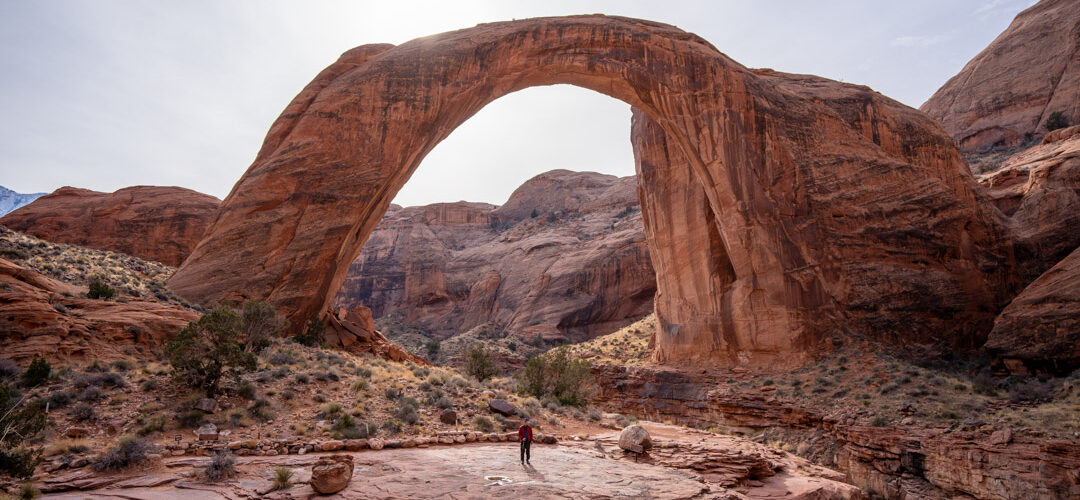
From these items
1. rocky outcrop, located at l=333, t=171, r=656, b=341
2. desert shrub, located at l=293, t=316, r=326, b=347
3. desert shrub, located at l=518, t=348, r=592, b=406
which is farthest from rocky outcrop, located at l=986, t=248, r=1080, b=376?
rocky outcrop, located at l=333, t=171, r=656, b=341

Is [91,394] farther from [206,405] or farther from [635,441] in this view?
[635,441]

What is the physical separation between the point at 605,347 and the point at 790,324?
513 inches

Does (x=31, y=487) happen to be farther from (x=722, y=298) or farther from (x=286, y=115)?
(x=722, y=298)

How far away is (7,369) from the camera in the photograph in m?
9.07

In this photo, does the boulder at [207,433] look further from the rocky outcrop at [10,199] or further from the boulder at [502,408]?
the rocky outcrop at [10,199]

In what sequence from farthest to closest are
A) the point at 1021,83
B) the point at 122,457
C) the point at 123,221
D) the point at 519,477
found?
1. the point at 1021,83
2. the point at 123,221
3. the point at 519,477
4. the point at 122,457

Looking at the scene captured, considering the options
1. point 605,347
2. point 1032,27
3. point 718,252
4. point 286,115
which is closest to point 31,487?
point 286,115

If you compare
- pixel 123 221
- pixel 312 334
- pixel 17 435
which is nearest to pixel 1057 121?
pixel 312 334

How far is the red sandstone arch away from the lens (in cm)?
1802

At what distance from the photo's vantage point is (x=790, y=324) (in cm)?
1934

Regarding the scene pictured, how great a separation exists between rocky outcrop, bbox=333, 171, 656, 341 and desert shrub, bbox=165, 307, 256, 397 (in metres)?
28.5

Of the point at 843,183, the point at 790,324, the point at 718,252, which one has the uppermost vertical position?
the point at 843,183

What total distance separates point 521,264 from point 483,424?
3591 centimetres

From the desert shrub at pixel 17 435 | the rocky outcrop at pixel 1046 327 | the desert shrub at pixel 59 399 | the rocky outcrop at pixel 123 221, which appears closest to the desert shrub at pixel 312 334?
the desert shrub at pixel 59 399
